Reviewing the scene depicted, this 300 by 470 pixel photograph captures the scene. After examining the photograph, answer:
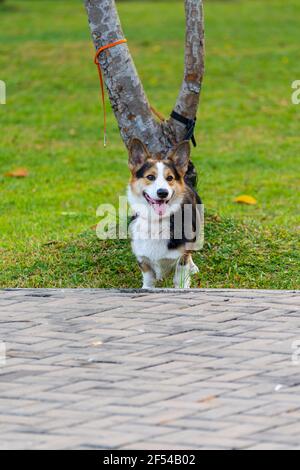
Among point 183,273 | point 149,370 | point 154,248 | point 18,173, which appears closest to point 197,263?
point 183,273

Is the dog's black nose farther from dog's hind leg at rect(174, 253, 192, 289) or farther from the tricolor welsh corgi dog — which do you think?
dog's hind leg at rect(174, 253, 192, 289)

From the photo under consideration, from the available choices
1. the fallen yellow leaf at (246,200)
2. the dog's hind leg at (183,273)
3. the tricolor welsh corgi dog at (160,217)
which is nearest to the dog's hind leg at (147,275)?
the tricolor welsh corgi dog at (160,217)

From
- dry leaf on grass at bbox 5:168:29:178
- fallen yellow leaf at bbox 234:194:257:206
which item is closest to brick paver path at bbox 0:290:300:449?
fallen yellow leaf at bbox 234:194:257:206

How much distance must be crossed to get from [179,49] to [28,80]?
3.17 metres

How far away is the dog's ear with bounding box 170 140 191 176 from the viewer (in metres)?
7.01

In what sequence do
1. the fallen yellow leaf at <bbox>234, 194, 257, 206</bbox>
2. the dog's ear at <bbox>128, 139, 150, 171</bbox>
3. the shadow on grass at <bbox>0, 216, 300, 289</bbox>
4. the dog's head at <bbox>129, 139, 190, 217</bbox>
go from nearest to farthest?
1. the dog's head at <bbox>129, 139, 190, 217</bbox>
2. the dog's ear at <bbox>128, 139, 150, 171</bbox>
3. the shadow on grass at <bbox>0, 216, 300, 289</bbox>
4. the fallen yellow leaf at <bbox>234, 194, 257, 206</bbox>

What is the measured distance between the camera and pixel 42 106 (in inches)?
564

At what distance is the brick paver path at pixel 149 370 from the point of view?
4398 millimetres

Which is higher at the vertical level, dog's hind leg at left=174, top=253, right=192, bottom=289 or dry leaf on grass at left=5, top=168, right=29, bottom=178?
dry leaf on grass at left=5, top=168, right=29, bottom=178

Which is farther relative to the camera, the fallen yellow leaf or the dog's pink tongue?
the fallen yellow leaf

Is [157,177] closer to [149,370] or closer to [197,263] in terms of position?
[197,263]

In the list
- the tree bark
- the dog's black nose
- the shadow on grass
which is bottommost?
the shadow on grass

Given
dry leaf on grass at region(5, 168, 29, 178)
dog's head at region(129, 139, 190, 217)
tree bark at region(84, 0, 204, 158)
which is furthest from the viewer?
dry leaf on grass at region(5, 168, 29, 178)

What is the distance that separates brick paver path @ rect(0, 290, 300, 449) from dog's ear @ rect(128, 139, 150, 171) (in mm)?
981
